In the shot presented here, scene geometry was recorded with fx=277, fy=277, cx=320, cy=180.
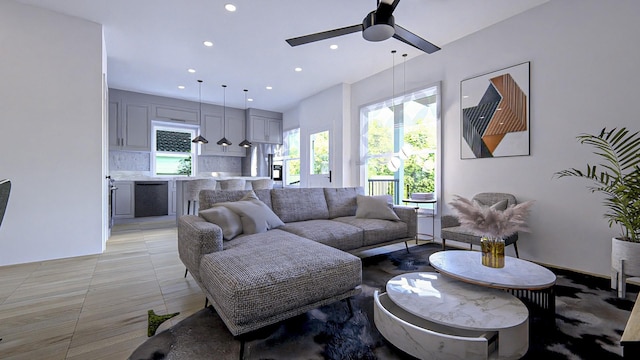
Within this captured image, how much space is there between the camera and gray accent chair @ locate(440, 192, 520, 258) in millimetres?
2868

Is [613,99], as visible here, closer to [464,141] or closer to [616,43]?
[616,43]

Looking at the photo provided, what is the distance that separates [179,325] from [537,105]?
3973mm

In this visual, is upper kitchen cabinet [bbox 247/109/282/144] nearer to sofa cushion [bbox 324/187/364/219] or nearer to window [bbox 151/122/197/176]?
window [bbox 151/122/197/176]

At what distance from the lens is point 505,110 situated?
333cm

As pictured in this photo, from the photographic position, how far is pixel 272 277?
1.48 meters

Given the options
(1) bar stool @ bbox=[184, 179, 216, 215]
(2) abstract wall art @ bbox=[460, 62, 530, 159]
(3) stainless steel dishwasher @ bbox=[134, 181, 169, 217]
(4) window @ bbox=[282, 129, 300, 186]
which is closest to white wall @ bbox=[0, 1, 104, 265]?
(1) bar stool @ bbox=[184, 179, 216, 215]

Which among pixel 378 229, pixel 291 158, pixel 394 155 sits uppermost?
Answer: pixel 291 158

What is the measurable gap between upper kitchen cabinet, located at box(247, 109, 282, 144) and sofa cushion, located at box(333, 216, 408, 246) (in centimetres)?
487

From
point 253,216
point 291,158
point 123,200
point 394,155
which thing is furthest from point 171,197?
point 394,155

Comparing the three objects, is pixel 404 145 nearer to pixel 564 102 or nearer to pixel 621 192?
pixel 564 102

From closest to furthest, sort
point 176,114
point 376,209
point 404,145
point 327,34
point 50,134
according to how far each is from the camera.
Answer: point 327,34, point 50,134, point 376,209, point 404,145, point 176,114

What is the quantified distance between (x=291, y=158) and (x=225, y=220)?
5.37 m

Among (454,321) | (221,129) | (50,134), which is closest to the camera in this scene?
(454,321)

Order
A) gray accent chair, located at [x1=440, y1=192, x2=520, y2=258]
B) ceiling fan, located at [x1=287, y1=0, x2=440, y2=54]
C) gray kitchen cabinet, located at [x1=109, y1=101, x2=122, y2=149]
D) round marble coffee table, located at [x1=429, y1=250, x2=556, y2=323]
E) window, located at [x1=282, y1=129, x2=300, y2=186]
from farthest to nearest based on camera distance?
window, located at [x1=282, y1=129, x2=300, y2=186] < gray kitchen cabinet, located at [x1=109, y1=101, x2=122, y2=149] < gray accent chair, located at [x1=440, y1=192, x2=520, y2=258] < ceiling fan, located at [x1=287, y1=0, x2=440, y2=54] < round marble coffee table, located at [x1=429, y1=250, x2=556, y2=323]
